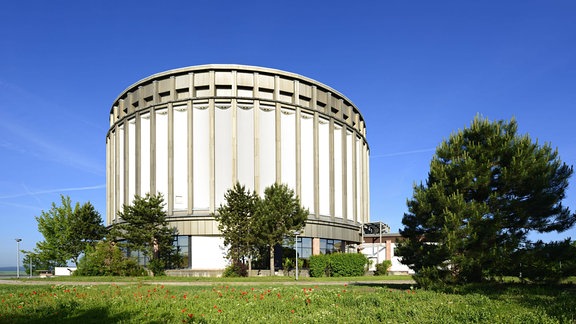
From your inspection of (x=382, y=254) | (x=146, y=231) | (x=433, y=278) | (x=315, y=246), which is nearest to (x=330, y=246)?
(x=315, y=246)

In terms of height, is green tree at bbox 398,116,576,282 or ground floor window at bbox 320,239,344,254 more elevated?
green tree at bbox 398,116,576,282

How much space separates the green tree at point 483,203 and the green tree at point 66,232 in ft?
137

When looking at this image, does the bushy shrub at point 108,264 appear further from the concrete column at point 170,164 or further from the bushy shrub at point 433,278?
the bushy shrub at point 433,278

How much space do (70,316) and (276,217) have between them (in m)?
27.9

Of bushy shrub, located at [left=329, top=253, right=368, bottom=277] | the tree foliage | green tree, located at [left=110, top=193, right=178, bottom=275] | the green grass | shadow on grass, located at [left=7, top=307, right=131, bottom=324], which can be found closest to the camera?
the green grass

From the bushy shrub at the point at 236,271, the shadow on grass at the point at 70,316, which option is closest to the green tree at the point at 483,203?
the shadow on grass at the point at 70,316

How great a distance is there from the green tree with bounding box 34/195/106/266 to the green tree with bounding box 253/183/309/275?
2308cm

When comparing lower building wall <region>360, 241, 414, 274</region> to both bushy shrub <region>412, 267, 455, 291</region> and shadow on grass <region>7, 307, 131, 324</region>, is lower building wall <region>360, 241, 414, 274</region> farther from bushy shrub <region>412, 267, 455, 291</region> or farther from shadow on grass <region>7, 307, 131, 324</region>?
shadow on grass <region>7, 307, 131, 324</region>

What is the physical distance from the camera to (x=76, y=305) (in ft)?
42.7

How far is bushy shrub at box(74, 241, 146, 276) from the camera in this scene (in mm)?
40500

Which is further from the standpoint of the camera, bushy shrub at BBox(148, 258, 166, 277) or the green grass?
bushy shrub at BBox(148, 258, 166, 277)

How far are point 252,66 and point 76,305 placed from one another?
43.3 metres

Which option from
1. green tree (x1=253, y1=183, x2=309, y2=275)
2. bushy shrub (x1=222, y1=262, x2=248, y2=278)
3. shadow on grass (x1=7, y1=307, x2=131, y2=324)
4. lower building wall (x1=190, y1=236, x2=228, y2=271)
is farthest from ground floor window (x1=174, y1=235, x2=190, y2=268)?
shadow on grass (x1=7, y1=307, x2=131, y2=324)

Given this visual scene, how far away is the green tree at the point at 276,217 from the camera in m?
38.3
